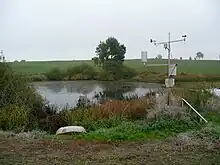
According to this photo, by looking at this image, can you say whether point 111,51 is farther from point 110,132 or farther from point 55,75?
point 110,132

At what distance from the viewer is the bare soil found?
508 cm

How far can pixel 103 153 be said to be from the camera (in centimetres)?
562

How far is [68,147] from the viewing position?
6090 millimetres

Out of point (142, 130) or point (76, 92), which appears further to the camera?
point (76, 92)

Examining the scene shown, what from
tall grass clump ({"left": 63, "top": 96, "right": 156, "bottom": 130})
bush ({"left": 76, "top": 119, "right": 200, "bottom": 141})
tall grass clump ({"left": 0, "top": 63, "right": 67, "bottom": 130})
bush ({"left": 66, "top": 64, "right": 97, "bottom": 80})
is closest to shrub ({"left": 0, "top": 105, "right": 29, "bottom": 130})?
tall grass clump ({"left": 0, "top": 63, "right": 67, "bottom": 130})

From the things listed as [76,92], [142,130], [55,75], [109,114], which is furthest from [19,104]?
[55,75]

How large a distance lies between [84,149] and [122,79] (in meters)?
37.2

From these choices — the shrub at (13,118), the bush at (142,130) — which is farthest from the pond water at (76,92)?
the bush at (142,130)

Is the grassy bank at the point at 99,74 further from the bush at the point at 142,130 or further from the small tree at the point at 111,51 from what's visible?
the bush at the point at 142,130

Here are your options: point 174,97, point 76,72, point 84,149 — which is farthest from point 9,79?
point 76,72

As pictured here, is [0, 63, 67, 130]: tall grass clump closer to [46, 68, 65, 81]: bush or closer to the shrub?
the shrub

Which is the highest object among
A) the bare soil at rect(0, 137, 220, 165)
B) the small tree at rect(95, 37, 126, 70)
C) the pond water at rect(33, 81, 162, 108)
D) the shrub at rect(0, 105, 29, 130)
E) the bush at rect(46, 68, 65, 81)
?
the small tree at rect(95, 37, 126, 70)

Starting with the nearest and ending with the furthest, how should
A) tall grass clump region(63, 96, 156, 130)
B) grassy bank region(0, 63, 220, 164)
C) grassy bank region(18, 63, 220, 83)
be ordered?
1. grassy bank region(0, 63, 220, 164)
2. tall grass clump region(63, 96, 156, 130)
3. grassy bank region(18, 63, 220, 83)

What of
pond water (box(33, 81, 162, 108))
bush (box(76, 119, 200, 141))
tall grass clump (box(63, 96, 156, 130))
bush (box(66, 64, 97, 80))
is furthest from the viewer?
bush (box(66, 64, 97, 80))
